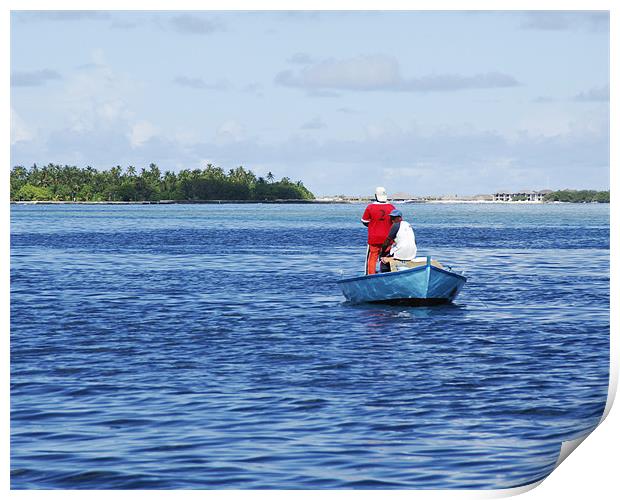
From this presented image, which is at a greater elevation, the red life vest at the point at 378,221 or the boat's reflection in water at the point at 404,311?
the red life vest at the point at 378,221

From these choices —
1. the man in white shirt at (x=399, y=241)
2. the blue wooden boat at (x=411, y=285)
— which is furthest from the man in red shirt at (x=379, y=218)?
the blue wooden boat at (x=411, y=285)

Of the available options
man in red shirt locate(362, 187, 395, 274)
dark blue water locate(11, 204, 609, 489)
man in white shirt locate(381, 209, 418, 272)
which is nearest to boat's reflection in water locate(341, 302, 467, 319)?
dark blue water locate(11, 204, 609, 489)

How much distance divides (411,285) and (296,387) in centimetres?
927

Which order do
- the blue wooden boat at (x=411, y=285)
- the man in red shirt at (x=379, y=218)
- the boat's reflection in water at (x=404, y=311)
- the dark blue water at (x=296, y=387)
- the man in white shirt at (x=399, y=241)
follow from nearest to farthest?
the dark blue water at (x=296, y=387) → the man in white shirt at (x=399, y=241) → the man in red shirt at (x=379, y=218) → the blue wooden boat at (x=411, y=285) → the boat's reflection in water at (x=404, y=311)

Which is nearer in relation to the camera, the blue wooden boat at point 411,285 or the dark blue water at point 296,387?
the dark blue water at point 296,387

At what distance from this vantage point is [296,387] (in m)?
18.1

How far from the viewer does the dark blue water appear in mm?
13594

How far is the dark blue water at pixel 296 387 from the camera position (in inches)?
535

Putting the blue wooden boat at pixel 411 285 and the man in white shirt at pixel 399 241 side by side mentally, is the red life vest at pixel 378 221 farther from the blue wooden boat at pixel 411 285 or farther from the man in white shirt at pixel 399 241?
the blue wooden boat at pixel 411 285

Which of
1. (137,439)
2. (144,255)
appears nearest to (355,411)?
(137,439)

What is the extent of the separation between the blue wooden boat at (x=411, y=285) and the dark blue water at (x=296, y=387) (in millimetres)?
407

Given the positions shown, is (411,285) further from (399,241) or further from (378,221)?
(378,221)

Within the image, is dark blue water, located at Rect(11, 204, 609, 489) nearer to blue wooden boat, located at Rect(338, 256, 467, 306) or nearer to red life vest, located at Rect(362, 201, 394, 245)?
blue wooden boat, located at Rect(338, 256, 467, 306)
